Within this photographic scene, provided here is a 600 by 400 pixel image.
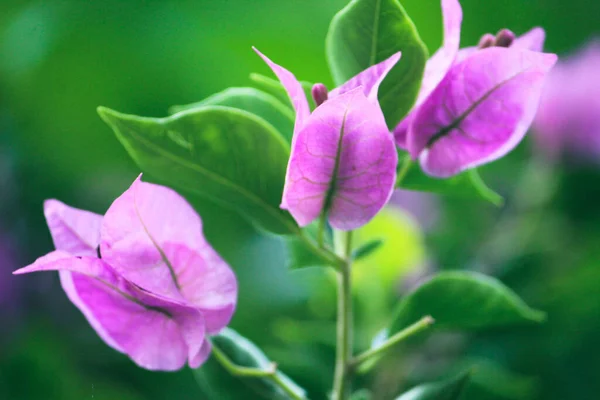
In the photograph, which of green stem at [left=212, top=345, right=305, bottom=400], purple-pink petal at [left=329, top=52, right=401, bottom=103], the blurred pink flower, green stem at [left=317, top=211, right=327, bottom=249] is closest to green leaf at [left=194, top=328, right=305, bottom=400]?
green stem at [left=212, top=345, right=305, bottom=400]

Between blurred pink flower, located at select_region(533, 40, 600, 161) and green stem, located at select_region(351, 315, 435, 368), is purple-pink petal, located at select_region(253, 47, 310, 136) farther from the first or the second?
blurred pink flower, located at select_region(533, 40, 600, 161)

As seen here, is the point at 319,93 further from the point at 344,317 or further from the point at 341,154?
the point at 344,317

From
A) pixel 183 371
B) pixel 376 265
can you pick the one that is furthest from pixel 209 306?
pixel 183 371

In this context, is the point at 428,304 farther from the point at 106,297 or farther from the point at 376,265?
the point at 376,265

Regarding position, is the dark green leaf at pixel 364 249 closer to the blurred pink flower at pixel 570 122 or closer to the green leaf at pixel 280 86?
the green leaf at pixel 280 86

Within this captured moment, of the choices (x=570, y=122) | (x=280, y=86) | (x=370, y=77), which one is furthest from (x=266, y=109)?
(x=570, y=122)

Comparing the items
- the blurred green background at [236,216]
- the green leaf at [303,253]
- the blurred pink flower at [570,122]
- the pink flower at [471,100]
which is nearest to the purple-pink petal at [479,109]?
the pink flower at [471,100]
